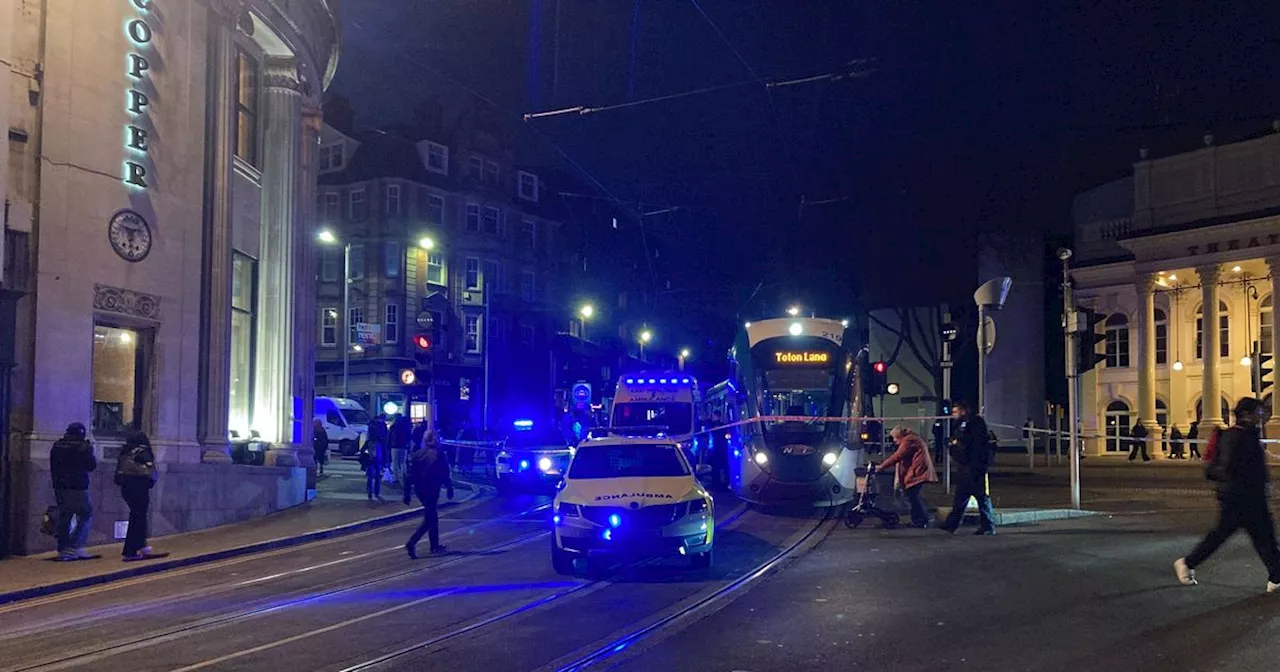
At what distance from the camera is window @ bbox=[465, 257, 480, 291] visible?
180ft

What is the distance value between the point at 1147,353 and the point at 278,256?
3806 cm

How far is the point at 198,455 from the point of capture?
17500mm

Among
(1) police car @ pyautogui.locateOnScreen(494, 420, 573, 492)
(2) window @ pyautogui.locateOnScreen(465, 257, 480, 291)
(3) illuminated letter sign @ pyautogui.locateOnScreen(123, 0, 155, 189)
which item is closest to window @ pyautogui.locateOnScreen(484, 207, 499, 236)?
(2) window @ pyautogui.locateOnScreen(465, 257, 480, 291)

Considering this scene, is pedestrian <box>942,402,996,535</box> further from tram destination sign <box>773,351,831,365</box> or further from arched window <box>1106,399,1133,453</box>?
arched window <box>1106,399,1133,453</box>

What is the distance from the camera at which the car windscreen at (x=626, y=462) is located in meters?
12.6

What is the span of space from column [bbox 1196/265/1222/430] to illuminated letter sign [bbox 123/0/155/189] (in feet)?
132

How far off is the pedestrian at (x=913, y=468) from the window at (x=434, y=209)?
133 ft

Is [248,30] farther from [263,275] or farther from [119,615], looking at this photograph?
[119,615]

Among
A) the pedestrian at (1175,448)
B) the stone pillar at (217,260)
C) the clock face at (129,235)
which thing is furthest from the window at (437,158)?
the clock face at (129,235)

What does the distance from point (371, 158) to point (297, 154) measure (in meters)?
30.7

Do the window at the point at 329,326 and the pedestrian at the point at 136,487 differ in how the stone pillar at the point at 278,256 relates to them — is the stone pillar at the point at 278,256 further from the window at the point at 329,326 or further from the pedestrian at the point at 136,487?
the window at the point at 329,326

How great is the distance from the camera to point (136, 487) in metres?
13.6

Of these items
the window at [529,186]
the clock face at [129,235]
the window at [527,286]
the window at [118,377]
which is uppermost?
the window at [529,186]

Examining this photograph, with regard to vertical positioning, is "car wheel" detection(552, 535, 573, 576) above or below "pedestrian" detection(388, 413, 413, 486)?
below
